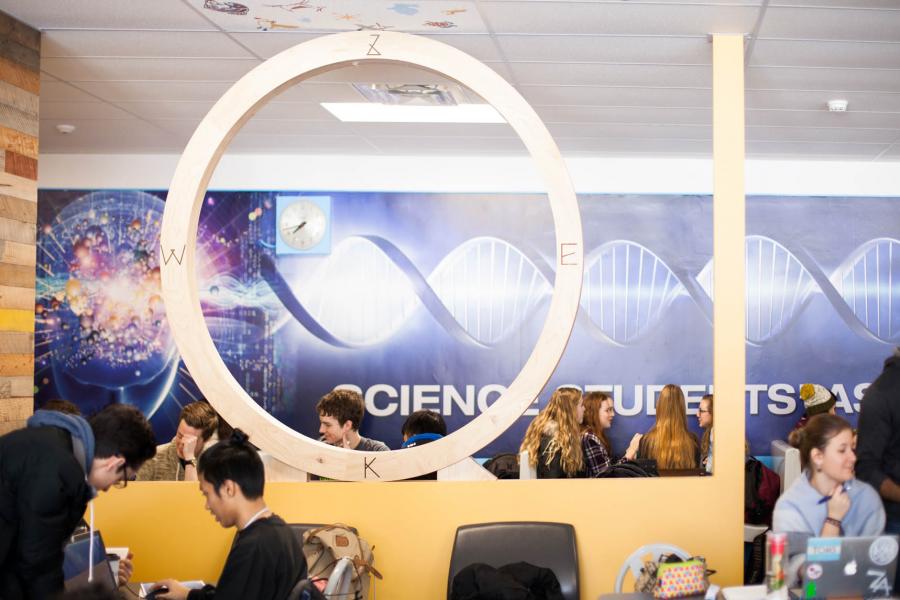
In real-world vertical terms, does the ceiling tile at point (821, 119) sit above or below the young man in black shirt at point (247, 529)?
above

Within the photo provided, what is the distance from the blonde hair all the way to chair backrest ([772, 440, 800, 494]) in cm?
69

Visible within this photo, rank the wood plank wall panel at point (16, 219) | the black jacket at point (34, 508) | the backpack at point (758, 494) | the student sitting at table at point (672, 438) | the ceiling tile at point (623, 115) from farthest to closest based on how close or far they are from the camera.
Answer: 1. the student sitting at table at point (672, 438)
2. the backpack at point (758, 494)
3. the ceiling tile at point (623, 115)
4. the wood plank wall panel at point (16, 219)
5. the black jacket at point (34, 508)

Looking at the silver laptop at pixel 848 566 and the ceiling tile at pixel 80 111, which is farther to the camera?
the ceiling tile at pixel 80 111

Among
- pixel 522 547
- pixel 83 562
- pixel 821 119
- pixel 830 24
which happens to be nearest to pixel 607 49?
pixel 830 24

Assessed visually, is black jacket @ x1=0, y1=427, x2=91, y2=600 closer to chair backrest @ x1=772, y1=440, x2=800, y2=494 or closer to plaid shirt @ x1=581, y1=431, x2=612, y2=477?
plaid shirt @ x1=581, y1=431, x2=612, y2=477

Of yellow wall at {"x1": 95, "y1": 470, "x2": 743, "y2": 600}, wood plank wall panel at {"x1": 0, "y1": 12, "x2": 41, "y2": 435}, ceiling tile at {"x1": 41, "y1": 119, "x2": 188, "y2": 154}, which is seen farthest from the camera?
ceiling tile at {"x1": 41, "y1": 119, "x2": 188, "y2": 154}

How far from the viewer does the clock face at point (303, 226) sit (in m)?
7.31

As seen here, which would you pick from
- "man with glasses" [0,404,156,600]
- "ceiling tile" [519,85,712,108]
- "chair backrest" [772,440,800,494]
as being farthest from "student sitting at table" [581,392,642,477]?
"man with glasses" [0,404,156,600]

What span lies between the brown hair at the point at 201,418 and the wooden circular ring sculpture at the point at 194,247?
133 centimetres

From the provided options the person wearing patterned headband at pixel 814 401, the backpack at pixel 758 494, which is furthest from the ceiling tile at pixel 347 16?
the person wearing patterned headband at pixel 814 401

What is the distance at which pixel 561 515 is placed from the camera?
13.2 ft

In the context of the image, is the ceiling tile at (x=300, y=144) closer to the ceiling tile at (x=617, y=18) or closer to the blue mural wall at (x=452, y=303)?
the blue mural wall at (x=452, y=303)

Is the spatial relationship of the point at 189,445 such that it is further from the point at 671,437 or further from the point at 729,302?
the point at 671,437

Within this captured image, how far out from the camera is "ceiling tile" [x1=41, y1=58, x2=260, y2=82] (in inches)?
195
